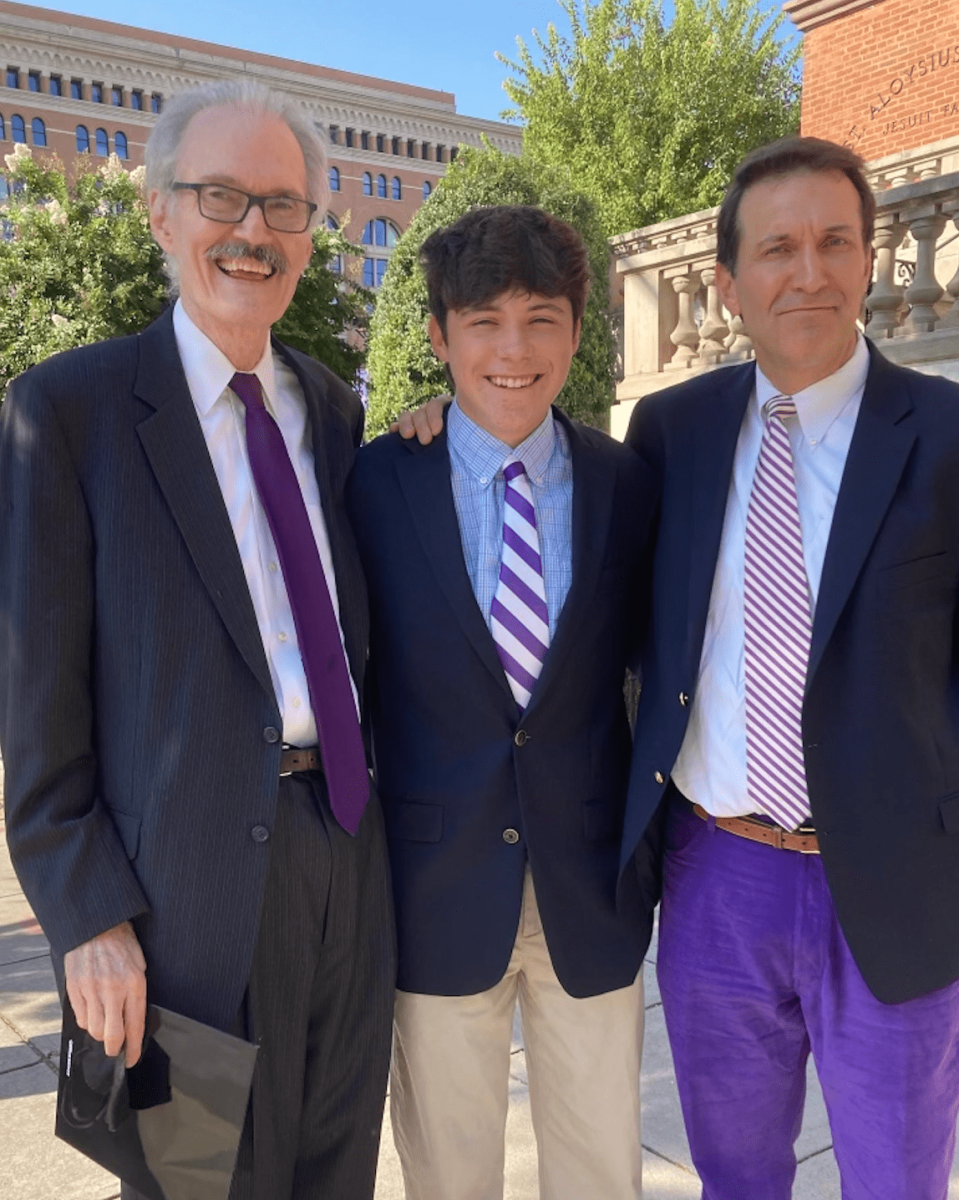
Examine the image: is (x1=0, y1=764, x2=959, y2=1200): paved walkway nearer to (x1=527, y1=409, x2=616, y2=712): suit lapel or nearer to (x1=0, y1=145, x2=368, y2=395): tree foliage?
(x1=527, y1=409, x2=616, y2=712): suit lapel

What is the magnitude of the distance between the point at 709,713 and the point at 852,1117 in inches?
32.4

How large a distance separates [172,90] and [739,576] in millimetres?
50800

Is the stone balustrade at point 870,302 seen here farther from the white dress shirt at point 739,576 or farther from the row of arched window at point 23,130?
the row of arched window at point 23,130

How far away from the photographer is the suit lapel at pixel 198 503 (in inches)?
72.2

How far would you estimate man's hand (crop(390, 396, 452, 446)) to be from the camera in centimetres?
231

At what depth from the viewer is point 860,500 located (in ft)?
6.58

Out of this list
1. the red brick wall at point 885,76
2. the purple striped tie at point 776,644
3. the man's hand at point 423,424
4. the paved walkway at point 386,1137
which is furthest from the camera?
the red brick wall at point 885,76

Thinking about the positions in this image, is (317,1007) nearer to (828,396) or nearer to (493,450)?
(493,450)

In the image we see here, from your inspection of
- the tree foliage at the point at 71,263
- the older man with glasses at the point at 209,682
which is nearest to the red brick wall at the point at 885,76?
the tree foliage at the point at 71,263

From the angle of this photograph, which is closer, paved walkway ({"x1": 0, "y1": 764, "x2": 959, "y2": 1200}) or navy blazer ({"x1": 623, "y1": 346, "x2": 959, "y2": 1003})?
navy blazer ({"x1": 623, "y1": 346, "x2": 959, "y2": 1003})

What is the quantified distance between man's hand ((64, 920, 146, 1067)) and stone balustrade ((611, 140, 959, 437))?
4.39 metres

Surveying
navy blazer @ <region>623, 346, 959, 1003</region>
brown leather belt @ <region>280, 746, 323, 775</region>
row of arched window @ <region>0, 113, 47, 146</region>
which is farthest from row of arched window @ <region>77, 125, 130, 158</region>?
navy blazer @ <region>623, 346, 959, 1003</region>

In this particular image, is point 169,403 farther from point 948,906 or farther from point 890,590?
point 948,906

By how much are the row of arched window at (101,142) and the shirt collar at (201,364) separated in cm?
6183
